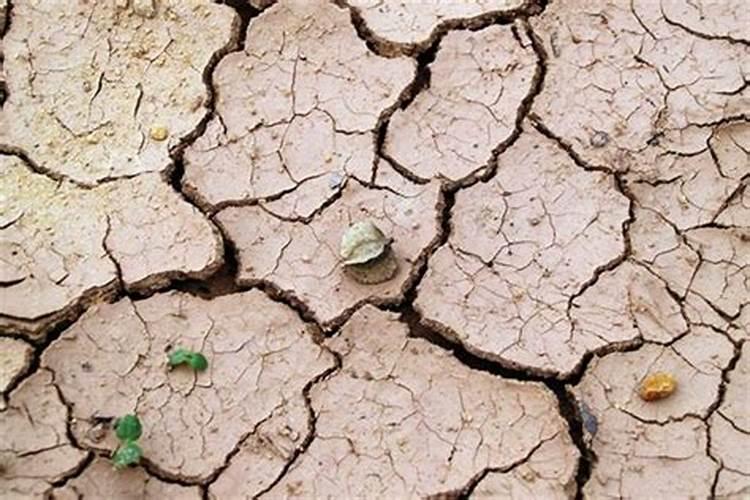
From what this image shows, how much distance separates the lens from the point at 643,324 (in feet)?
9.92

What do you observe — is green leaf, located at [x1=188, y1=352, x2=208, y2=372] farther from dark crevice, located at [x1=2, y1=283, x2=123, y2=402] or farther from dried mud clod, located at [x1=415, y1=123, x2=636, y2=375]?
dried mud clod, located at [x1=415, y1=123, x2=636, y2=375]

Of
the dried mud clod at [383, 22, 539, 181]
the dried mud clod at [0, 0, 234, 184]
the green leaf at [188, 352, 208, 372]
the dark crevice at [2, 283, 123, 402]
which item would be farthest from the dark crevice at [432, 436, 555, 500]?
the dried mud clod at [0, 0, 234, 184]

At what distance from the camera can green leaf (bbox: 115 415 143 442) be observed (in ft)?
9.25

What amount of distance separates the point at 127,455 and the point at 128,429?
2.4 inches

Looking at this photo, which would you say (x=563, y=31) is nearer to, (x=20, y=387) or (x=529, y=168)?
(x=529, y=168)

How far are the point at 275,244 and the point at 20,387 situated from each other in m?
0.74

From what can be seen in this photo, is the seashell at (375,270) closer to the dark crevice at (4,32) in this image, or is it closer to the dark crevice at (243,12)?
the dark crevice at (243,12)

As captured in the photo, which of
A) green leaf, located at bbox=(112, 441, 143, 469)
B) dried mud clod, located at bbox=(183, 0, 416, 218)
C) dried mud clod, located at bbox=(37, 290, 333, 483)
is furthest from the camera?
dried mud clod, located at bbox=(183, 0, 416, 218)

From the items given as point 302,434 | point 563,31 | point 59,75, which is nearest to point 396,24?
point 563,31

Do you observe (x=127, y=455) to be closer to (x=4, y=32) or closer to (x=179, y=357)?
(x=179, y=357)

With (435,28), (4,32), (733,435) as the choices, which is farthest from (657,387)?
(4,32)

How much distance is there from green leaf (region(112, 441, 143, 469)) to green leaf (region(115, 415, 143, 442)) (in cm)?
2

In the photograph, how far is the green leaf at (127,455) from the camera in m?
2.79

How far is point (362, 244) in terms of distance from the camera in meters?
3.07
